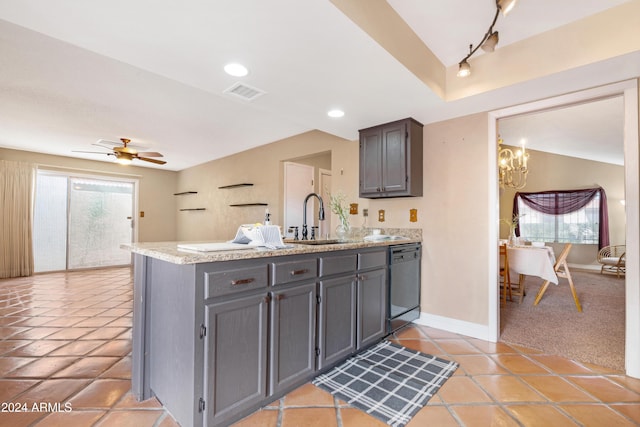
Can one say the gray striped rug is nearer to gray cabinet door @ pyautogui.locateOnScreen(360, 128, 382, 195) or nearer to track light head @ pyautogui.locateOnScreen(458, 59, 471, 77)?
gray cabinet door @ pyautogui.locateOnScreen(360, 128, 382, 195)

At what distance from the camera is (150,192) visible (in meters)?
7.36

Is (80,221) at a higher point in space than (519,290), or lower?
higher

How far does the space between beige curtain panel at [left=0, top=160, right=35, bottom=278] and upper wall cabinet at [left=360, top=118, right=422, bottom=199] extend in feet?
21.2

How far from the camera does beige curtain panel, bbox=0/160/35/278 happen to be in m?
5.31

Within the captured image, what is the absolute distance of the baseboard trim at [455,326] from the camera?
277 centimetres

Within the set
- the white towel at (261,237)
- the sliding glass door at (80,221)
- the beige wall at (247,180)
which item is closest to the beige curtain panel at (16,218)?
the sliding glass door at (80,221)

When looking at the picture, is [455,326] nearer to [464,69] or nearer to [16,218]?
[464,69]

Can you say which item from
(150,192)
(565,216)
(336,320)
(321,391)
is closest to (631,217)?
(336,320)

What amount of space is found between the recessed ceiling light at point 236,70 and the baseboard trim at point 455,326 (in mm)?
2915

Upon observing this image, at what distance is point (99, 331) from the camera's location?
2791mm

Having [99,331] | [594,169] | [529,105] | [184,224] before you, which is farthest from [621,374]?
[184,224]

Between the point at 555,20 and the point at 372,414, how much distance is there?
288cm

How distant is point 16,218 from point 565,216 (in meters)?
11.5

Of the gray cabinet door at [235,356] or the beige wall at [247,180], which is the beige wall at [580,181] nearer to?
the beige wall at [247,180]
